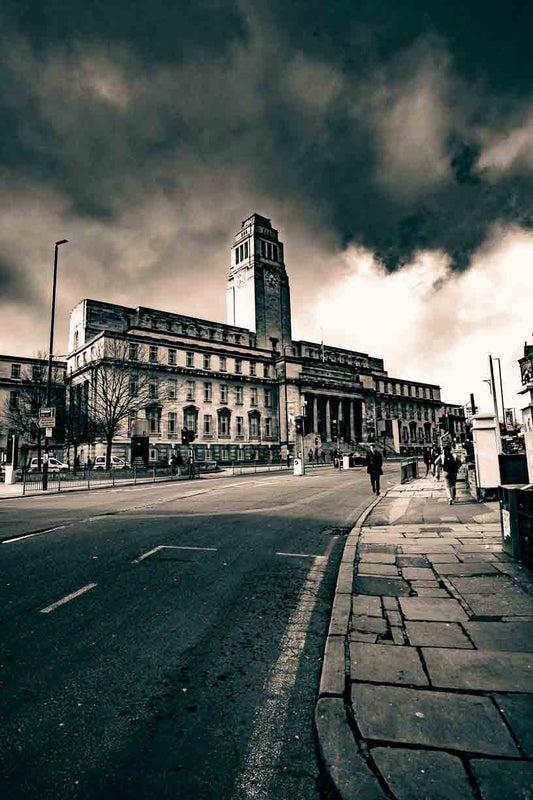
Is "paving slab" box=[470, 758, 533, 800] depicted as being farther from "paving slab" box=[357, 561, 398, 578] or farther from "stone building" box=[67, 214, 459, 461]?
"stone building" box=[67, 214, 459, 461]

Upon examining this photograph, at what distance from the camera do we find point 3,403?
191 feet

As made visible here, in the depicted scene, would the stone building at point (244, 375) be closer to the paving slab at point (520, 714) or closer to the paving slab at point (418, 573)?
the paving slab at point (418, 573)

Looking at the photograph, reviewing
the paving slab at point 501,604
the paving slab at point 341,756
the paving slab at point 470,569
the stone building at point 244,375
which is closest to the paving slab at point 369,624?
the paving slab at point 501,604

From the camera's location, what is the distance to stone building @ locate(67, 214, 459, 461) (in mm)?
57219

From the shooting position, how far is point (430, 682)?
10.7 ft

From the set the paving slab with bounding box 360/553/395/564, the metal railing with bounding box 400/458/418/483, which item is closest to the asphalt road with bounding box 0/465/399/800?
the paving slab with bounding box 360/553/395/564

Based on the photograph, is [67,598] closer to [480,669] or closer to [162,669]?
[162,669]

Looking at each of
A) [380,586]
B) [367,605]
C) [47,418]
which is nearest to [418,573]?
[380,586]

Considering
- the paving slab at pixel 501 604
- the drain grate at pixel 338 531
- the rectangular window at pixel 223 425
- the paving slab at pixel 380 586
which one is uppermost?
the rectangular window at pixel 223 425

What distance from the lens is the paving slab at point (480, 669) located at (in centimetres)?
319

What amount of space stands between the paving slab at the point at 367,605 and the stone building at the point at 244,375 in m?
47.8

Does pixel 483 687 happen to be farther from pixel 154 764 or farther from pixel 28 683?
pixel 28 683

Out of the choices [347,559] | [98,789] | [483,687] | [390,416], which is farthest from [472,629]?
[390,416]

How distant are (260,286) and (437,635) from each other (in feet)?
254
